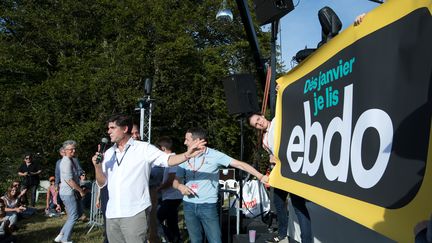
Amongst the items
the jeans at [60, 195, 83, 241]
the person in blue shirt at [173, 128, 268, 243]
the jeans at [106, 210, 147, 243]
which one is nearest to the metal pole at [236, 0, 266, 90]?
the person in blue shirt at [173, 128, 268, 243]

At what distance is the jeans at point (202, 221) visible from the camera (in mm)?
4707

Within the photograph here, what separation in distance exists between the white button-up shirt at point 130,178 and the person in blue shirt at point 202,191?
89cm

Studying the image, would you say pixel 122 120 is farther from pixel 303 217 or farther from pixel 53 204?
pixel 53 204

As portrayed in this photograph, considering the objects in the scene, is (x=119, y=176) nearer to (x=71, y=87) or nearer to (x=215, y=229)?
(x=215, y=229)

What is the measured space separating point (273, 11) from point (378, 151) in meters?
3.81

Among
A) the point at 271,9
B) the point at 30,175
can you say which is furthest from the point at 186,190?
the point at 30,175

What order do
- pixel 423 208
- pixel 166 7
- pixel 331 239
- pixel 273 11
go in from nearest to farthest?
pixel 423 208 → pixel 331 239 → pixel 273 11 → pixel 166 7

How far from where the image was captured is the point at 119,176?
374cm

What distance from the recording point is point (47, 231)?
27.3 ft

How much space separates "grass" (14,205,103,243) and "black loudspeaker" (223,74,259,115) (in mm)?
3367

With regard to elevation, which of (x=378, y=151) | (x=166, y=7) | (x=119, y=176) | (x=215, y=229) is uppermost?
(x=166, y=7)

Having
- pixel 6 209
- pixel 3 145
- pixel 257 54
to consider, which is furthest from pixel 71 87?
pixel 257 54

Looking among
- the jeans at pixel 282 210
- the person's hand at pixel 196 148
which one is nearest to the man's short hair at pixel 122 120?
the person's hand at pixel 196 148

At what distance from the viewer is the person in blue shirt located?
15.5 ft
